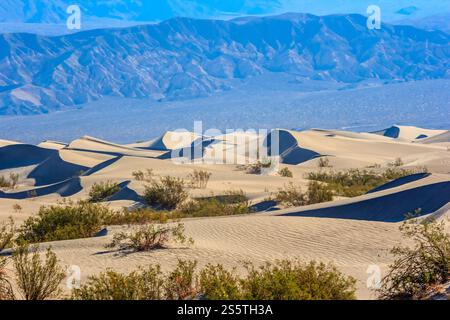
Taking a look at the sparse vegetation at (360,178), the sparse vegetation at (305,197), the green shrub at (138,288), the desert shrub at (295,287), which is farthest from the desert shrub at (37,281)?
the sparse vegetation at (360,178)

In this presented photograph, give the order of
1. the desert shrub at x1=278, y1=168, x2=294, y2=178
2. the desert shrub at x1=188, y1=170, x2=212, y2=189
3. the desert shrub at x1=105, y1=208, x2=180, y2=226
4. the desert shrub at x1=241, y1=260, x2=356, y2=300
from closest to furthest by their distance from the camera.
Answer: the desert shrub at x1=241, y1=260, x2=356, y2=300 → the desert shrub at x1=105, y1=208, x2=180, y2=226 → the desert shrub at x1=188, y1=170, x2=212, y2=189 → the desert shrub at x1=278, y1=168, x2=294, y2=178

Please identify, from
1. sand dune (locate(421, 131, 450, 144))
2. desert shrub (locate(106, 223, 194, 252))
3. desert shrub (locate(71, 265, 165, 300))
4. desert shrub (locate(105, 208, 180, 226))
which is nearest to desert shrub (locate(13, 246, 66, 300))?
desert shrub (locate(71, 265, 165, 300))

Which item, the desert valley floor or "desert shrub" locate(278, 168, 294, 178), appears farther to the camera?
"desert shrub" locate(278, 168, 294, 178)

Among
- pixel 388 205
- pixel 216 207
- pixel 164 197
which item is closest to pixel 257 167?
pixel 164 197

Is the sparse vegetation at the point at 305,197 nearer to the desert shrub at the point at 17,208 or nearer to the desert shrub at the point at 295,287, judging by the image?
the desert shrub at the point at 17,208

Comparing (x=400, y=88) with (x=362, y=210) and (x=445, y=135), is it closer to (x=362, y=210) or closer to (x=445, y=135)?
(x=445, y=135)

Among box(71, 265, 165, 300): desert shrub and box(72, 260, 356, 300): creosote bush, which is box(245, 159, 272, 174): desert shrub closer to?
box(72, 260, 356, 300): creosote bush
